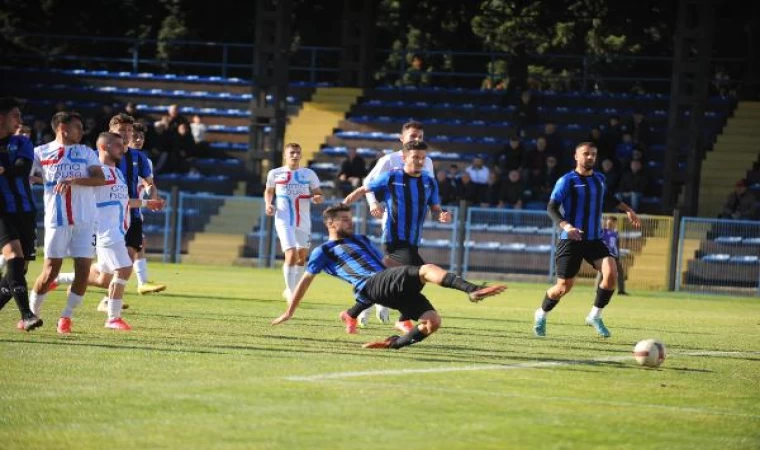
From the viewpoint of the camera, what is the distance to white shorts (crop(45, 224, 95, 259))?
1280 cm

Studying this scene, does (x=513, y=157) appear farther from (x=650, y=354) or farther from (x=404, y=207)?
(x=650, y=354)

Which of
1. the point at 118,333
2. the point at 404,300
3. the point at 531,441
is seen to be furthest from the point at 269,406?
the point at 118,333

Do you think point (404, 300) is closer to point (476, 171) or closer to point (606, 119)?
point (476, 171)

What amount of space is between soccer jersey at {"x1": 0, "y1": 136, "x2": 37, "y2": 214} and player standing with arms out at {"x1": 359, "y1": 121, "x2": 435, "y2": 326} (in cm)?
352

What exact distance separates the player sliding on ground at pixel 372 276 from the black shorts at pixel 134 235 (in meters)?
4.18

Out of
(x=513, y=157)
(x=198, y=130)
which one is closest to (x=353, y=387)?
(x=513, y=157)

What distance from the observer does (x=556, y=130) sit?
3500cm

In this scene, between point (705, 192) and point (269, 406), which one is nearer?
point (269, 406)

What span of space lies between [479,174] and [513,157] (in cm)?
88

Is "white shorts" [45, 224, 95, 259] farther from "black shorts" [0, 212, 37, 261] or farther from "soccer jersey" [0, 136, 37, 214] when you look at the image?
"soccer jersey" [0, 136, 37, 214]

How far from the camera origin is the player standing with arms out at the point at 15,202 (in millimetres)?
12562

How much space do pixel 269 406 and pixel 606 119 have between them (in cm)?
2812

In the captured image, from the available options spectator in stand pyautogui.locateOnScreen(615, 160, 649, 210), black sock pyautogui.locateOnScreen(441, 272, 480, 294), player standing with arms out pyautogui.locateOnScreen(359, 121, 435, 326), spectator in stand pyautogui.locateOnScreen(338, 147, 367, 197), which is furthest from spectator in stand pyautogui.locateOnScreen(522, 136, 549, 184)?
black sock pyautogui.locateOnScreen(441, 272, 480, 294)

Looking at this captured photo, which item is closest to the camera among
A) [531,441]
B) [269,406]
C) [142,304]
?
[531,441]
